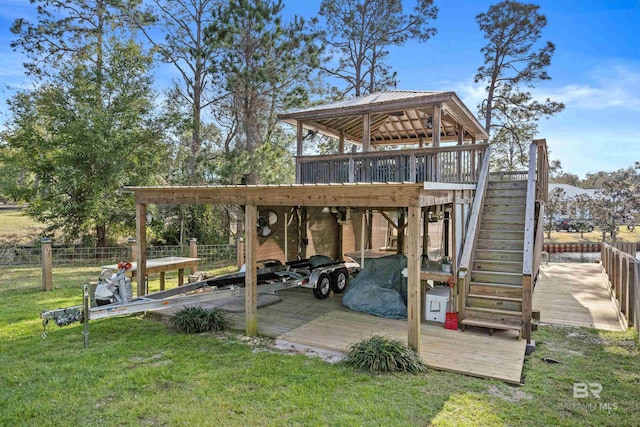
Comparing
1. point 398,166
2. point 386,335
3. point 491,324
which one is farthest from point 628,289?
point 398,166

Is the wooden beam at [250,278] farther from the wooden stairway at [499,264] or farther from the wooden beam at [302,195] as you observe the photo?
the wooden stairway at [499,264]

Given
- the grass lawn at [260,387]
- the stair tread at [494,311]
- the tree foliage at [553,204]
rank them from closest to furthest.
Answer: the grass lawn at [260,387], the stair tread at [494,311], the tree foliage at [553,204]

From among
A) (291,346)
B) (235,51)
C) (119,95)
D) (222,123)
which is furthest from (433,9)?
(291,346)

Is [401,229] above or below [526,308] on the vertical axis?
above

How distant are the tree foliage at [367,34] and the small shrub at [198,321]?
49.9 feet

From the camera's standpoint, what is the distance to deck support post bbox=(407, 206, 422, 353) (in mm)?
4688

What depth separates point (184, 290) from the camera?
6.38 metres

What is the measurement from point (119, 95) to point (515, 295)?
48.0 ft

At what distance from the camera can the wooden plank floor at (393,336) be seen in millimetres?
4652

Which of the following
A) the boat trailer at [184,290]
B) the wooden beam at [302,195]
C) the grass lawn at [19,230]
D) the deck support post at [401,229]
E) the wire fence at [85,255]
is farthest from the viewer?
the grass lawn at [19,230]

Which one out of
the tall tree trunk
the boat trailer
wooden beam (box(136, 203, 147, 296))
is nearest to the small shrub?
the boat trailer

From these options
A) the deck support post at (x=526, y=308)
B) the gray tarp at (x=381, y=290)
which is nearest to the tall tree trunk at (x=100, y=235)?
the gray tarp at (x=381, y=290)

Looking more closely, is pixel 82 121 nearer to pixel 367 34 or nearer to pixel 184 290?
pixel 184 290

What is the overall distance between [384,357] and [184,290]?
3.56 m
